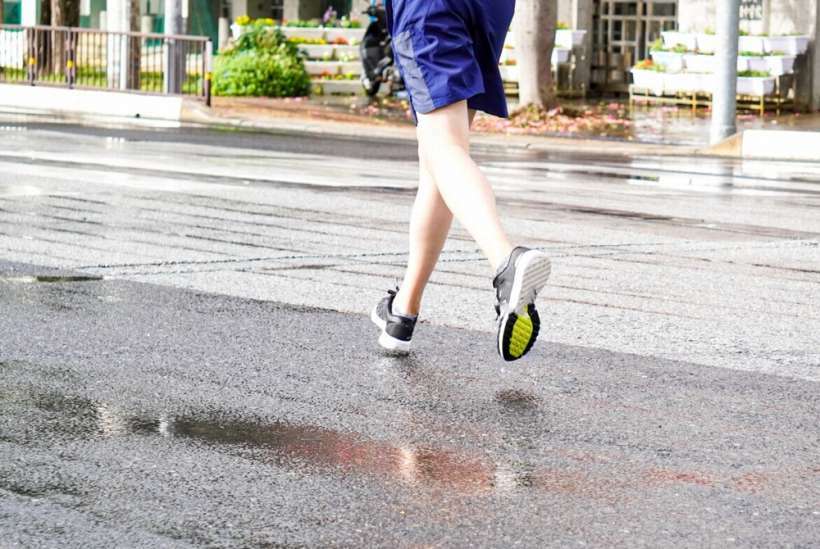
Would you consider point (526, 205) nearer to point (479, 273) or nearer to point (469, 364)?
point (479, 273)

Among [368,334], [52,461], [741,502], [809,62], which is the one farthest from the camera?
[809,62]

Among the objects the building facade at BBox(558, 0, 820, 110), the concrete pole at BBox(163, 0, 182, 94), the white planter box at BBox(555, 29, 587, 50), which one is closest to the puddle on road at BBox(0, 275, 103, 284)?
the concrete pole at BBox(163, 0, 182, 94)

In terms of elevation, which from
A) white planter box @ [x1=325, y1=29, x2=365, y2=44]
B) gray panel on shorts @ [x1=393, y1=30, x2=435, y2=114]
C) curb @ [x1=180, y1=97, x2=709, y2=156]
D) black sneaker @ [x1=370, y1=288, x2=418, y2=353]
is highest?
gray panel on shorts @ [x1=393, y1=30, x2=435, y2=114]

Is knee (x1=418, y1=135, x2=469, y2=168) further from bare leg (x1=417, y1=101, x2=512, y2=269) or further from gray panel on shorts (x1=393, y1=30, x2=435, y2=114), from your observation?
gray panel on shorts (x1=393, y1=30, x2=435, y2=114)

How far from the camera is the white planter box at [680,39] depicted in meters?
31.5

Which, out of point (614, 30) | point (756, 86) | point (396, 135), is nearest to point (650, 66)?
point (756, 86)

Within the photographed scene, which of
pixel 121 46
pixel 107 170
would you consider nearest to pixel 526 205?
pixel 107 170

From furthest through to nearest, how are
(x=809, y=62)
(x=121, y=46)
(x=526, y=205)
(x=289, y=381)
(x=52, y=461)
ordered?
(x=809, y=62) < (x=121, y=46) < (x=526, y=205) < (x=289, y=381) < (x=52, y=461)

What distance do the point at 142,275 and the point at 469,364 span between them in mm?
2455

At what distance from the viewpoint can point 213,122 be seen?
83.7ft

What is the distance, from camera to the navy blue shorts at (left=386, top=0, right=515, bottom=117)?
595cm

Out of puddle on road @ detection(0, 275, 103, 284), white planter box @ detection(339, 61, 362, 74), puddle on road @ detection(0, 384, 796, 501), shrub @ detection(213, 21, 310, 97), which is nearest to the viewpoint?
puddle on road @ detection(0, 384, 796, 501)

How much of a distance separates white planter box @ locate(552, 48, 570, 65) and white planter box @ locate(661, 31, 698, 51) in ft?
7.40

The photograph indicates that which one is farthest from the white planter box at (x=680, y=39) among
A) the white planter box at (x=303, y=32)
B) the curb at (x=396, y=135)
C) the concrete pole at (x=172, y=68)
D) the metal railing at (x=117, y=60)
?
the concrete pole at (x=172, y=68)
